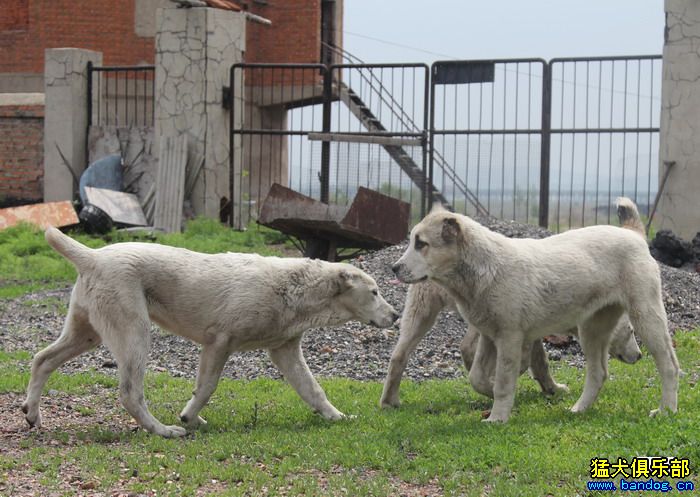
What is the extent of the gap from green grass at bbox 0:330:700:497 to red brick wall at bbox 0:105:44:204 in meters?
Result: 14.9

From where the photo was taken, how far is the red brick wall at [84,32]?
25.1m

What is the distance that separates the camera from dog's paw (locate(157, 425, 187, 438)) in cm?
704

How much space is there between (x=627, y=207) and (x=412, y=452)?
120 inches

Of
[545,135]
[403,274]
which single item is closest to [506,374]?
[403,274]

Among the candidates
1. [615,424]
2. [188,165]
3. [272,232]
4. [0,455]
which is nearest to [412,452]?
[615,424]

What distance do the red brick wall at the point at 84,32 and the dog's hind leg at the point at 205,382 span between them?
18743 millimetres

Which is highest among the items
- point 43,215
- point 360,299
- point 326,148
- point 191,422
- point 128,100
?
point 128,100

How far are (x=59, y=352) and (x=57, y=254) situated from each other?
32.3ft

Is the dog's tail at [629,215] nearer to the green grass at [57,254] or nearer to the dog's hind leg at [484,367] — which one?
the dog's hind leg at [484,367]

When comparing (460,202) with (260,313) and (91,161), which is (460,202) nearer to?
(91,161)

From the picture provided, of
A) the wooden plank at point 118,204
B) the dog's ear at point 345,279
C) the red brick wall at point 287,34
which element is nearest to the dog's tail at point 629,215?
the dog's ear at point 345,279

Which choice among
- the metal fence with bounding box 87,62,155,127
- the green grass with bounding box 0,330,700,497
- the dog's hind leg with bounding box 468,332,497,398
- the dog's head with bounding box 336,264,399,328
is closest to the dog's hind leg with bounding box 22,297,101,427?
the green grass with bounding box 0,330,700,497

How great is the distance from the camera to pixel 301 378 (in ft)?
25.3

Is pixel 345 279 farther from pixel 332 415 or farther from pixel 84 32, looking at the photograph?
pixel 84 32
